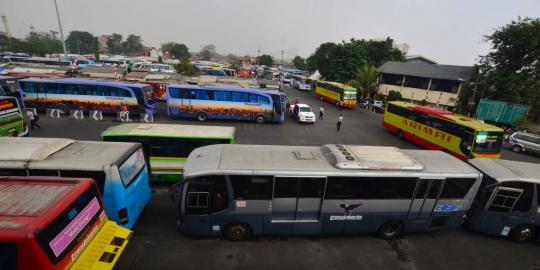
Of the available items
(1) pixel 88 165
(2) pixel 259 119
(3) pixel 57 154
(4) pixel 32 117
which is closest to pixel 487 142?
(2) pixel 259 119

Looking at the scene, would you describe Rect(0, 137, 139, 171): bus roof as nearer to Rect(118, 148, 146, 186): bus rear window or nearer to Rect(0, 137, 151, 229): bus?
Rect(0, 137, 151, 229): bus

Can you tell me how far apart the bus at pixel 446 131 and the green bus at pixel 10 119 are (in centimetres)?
2422

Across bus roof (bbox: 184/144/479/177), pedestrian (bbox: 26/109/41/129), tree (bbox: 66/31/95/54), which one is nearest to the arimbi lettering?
bus roof (bbox: 184/144/479/177)

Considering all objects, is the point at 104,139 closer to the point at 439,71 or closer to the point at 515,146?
the point at 515,146

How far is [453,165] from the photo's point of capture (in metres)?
8.05

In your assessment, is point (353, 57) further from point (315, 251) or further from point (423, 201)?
point (315, 251)

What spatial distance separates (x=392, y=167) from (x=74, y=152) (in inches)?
365

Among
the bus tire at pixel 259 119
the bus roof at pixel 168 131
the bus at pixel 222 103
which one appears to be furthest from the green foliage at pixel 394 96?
the bus roof at pixel 168 131

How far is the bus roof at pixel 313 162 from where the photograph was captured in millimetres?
6973

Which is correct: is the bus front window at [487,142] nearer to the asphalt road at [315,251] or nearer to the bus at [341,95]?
the asphalt road at [315,251]

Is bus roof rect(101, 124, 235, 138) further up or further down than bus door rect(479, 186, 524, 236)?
further up

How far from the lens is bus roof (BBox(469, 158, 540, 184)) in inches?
307

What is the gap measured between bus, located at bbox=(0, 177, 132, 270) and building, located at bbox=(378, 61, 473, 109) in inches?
1455

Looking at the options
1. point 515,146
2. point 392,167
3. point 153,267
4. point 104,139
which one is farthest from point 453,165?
point 515,146
